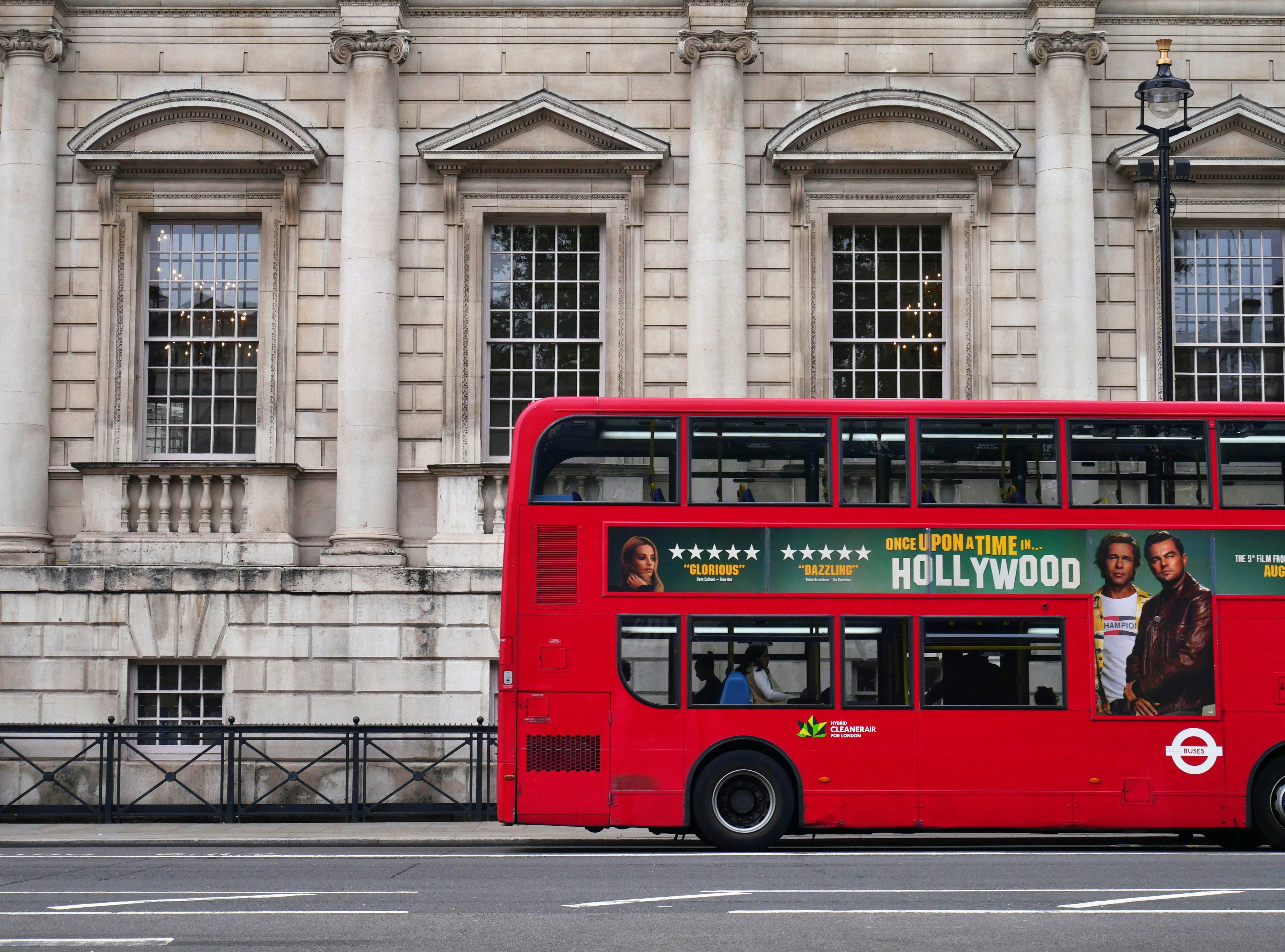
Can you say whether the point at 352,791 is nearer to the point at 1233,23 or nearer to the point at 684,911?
the point at 684,911

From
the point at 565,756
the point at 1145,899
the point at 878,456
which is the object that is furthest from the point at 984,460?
the point at 1145,899

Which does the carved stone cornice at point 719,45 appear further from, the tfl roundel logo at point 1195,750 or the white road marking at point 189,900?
the white road marking at point 189,900

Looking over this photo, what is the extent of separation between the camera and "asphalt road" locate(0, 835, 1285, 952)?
9.07m

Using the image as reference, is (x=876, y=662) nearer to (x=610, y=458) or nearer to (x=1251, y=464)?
(x=610, y=458)

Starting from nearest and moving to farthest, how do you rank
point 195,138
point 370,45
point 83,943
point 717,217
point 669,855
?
1. point 83,943
2. point 669,855
3. point 717,217
4. point 370,45
5. point 195,138

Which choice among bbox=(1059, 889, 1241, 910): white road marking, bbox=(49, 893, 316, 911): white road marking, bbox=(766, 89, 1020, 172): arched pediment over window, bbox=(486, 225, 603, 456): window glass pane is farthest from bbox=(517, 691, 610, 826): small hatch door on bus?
bbox=(766, 89, 1020, 172): arched pediment over window

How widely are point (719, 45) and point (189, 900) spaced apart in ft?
45.9

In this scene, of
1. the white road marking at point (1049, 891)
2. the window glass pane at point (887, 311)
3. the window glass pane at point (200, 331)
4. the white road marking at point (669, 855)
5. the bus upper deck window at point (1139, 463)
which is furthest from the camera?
the window glass pane at point (887, 311)

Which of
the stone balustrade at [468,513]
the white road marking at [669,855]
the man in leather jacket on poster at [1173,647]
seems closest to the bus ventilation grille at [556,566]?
the white road marking at [669,855]

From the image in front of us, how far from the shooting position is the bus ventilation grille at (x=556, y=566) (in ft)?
47.6

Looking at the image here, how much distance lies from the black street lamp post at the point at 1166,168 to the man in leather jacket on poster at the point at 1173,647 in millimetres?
3021

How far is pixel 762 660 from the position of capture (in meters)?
14.7

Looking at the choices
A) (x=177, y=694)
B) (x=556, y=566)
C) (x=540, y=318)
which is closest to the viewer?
(x=556, y=566)

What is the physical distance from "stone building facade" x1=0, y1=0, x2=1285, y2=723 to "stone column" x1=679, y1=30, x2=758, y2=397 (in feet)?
0.15
